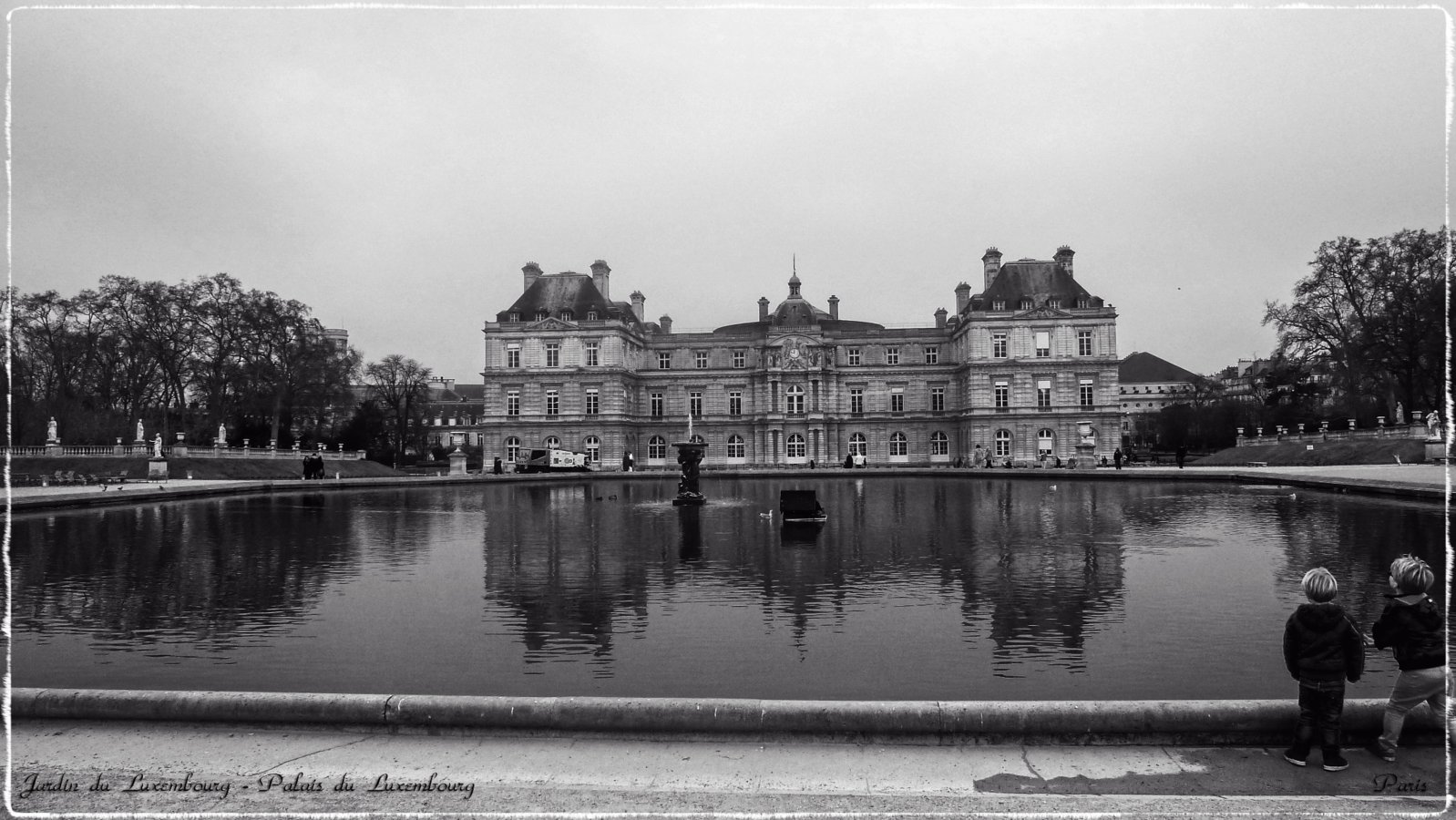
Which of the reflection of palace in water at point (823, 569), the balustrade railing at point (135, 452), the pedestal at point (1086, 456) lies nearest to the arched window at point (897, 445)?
the pedestal at point (1086, 456)

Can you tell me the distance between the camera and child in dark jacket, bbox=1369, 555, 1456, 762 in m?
5.48

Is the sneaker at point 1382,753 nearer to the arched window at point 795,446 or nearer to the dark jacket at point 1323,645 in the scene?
the dark jacket at point 1323,645

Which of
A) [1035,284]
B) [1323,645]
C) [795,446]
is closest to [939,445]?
[795,446]

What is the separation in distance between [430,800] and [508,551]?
12143 millimetres

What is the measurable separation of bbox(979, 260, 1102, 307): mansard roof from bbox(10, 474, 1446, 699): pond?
4125 centimetres

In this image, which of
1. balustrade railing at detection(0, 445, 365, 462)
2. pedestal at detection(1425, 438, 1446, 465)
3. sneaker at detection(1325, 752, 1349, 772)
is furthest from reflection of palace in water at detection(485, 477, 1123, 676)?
balustrade railing at detection(0, 445, 365, 462)

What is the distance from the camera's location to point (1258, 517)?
21.3m

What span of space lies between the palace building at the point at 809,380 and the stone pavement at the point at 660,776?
5805cm

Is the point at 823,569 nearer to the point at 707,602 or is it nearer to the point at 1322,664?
the point at 707,602

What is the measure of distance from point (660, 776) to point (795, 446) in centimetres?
6076

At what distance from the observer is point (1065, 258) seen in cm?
6353

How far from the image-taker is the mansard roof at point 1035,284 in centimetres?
6275

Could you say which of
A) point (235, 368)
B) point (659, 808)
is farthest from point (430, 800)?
point (235, 368)

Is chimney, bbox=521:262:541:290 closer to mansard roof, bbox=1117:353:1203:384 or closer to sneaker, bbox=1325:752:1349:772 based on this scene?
sneaker, bbox=1325:752:1349:772
